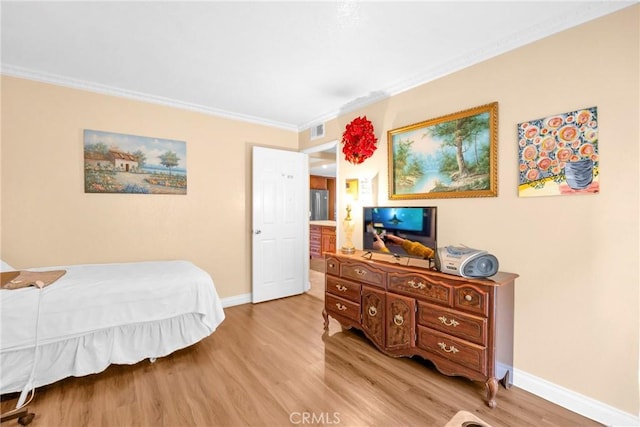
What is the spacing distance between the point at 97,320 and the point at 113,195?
1532 millimetres

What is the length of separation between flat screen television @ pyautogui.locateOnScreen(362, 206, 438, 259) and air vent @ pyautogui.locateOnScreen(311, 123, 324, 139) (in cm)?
159

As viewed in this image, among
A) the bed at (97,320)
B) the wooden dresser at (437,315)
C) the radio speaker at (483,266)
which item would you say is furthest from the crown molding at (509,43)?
the bed at (97,320)

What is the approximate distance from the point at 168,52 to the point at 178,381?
2.64 m

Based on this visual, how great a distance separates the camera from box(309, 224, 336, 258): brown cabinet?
22.8ft

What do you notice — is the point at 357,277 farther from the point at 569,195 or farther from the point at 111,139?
the point at 111,139

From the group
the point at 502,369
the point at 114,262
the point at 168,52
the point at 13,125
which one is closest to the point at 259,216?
the point at 114,262

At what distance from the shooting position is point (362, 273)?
277 centimetres

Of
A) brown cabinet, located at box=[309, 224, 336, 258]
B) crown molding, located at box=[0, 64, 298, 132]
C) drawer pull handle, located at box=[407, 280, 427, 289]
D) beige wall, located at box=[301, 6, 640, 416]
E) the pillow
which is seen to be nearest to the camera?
beige wall, located at box=[301, 6, 640, 416]

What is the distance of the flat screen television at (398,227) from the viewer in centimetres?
251

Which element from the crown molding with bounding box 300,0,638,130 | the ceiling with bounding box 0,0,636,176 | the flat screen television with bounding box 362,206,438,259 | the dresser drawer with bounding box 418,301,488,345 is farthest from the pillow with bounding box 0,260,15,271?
the crown molding with bounding box 300,0,638,130

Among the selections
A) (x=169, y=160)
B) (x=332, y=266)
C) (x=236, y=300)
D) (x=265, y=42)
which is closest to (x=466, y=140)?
(x=332, y=266)

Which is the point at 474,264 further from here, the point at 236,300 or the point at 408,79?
the point at 236,300

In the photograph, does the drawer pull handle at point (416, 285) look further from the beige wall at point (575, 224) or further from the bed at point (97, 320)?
the bed at point (97, 320)

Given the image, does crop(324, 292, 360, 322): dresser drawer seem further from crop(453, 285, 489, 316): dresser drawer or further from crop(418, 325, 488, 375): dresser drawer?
crop(453, 285, 489, 316): dresser drawer
